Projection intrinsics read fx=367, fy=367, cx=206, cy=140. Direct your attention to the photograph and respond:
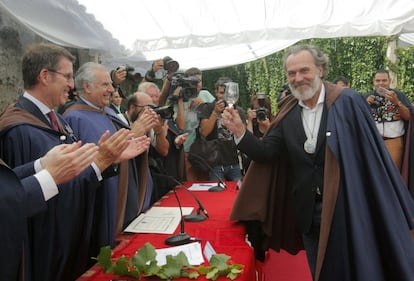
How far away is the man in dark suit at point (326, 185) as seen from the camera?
6.38 ft

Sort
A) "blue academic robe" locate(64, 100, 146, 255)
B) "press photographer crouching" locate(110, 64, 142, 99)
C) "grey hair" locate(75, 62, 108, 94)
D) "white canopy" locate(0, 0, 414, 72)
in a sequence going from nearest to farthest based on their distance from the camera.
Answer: "blue academic robe" locate(64, 100, 146, 255) → "grey hair" locate(75, 62, 108, 94) → "press photographer crouching" locate(110, 64, 142, 99) → "white canopy" locate(0, 0, 414, 72)

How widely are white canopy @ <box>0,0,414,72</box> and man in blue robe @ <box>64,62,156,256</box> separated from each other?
107 cm

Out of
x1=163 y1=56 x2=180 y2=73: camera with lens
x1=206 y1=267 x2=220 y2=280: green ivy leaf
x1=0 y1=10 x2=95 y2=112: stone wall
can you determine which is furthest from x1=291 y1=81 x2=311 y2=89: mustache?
x1=0 y1=10 x2=95 y2=112: stone wall

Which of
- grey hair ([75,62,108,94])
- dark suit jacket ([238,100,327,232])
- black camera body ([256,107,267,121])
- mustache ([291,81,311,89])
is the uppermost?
grey hair ([75,62,108,94])

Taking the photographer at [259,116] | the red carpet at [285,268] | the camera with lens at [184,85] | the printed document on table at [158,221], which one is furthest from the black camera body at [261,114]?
the printed document on table at [158,221]

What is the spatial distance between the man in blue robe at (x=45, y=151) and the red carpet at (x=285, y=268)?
148 cm

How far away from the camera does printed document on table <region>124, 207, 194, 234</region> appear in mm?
2227

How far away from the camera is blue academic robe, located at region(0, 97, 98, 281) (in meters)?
1.98

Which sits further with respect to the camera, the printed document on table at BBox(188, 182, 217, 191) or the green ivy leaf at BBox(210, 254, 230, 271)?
the printed document on table at BBox(188, 182, 217, 191)

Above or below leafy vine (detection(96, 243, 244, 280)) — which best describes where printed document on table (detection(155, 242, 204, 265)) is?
below

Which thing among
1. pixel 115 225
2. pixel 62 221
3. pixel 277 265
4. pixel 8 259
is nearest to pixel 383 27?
pixel 277 265

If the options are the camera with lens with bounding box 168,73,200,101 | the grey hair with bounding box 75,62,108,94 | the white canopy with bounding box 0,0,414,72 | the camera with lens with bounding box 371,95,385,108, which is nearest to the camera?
the grey hair with bounding box 75,62,108,94

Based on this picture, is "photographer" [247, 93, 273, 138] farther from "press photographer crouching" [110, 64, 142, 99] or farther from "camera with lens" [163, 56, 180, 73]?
"press photographer crouching" [110, 64, 142, 99]

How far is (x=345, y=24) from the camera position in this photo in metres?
4.21
